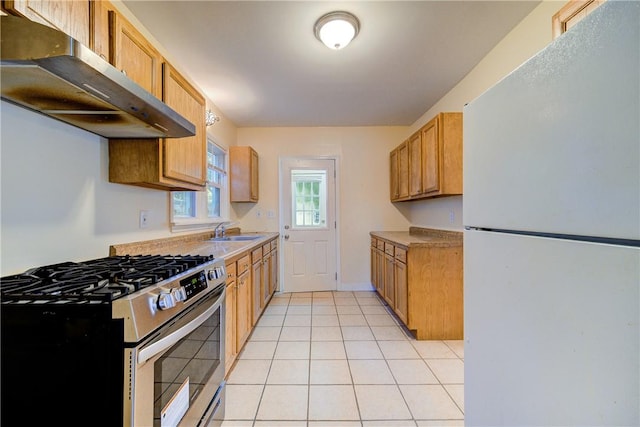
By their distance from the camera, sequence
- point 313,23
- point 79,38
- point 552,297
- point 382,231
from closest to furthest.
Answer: point 552,297, point 79,38, point 313,23, point 382,231

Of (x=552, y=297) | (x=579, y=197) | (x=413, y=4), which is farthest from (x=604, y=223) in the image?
(x=413, y=4)

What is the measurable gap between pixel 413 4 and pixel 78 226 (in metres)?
2.35

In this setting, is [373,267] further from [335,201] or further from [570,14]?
[570,14]

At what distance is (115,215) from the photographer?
1.66m

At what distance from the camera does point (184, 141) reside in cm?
188

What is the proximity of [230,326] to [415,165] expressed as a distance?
Answer: 252cm

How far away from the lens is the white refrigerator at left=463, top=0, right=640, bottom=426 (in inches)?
20.2

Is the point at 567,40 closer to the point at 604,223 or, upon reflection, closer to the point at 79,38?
the point at 604,223

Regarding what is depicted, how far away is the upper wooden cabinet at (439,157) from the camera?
100 inches

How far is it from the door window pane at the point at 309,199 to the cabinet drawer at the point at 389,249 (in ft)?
3.97

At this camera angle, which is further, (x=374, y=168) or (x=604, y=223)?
(x=374, y=168)

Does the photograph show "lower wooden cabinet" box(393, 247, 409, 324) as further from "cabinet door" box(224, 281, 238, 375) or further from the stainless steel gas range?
the stainless steel gas range

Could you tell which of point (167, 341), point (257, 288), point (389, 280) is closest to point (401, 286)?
point (389, 280)

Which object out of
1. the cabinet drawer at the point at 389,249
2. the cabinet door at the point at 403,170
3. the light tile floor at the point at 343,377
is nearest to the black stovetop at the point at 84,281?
the light tile floor at the point at 343,377
